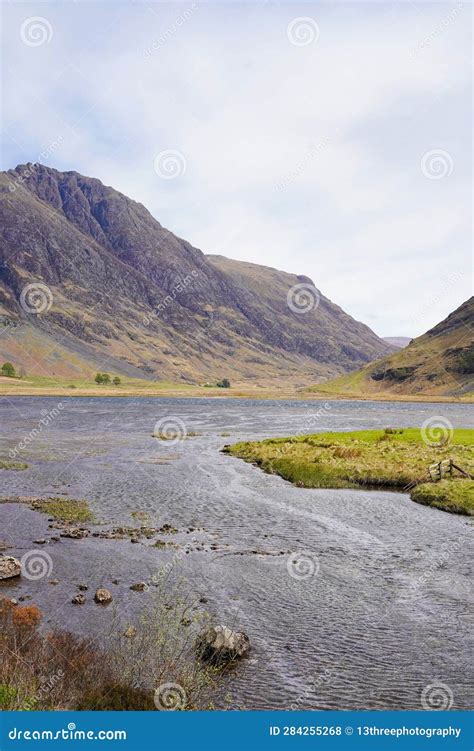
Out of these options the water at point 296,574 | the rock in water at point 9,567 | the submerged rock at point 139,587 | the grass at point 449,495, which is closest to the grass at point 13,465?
the water at point 296,574

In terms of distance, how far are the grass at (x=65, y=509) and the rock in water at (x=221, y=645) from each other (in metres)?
18.1

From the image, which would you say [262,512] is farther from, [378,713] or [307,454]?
[378,713]

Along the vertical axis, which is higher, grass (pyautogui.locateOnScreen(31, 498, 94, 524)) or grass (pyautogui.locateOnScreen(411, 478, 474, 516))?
grass (pyautogui.locateOnScreen(411, 478, 474, 516))

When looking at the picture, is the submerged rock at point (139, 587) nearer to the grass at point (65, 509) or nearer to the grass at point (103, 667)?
the grass at point (103, 667)

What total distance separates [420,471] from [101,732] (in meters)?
39.8

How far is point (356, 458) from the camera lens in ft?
175

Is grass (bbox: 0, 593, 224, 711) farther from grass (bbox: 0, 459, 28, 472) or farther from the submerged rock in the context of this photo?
grass (bbox: 0, 459, 28, 472)

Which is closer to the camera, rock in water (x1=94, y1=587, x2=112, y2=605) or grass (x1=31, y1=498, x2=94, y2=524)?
rock in water (x1=94, y1=587, x2=112, y2=605)

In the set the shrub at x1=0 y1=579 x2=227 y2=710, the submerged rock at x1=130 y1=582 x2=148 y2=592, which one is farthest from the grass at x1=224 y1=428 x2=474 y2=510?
the shrub at x1=0 y1=579 x2=227 y2=710

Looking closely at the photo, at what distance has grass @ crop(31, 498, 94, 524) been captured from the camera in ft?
113

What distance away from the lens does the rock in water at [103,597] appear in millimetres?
21312

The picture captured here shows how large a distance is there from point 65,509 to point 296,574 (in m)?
17.4

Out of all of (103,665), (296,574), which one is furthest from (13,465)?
(103,665)

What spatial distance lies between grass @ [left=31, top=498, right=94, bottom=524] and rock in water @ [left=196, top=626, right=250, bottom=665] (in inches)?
713
